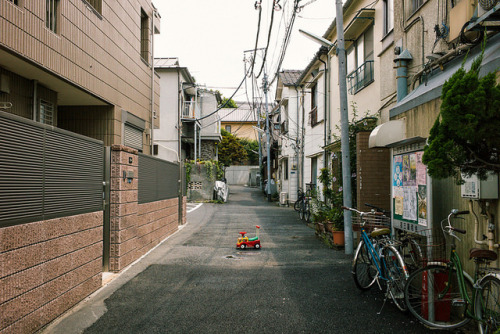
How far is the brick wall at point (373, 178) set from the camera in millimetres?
8414

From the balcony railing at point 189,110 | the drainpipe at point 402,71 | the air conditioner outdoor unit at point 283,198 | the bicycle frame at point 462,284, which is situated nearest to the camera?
the bicycle frame at point 462,284

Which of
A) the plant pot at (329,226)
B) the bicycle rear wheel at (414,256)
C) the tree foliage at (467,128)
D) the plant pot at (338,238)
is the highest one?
the tree foliage at (467,128)

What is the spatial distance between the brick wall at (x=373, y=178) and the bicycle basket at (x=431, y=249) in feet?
11.9

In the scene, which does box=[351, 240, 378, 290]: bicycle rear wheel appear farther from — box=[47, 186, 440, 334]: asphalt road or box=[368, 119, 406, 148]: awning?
box=[368, 119, 406, 148]: awning

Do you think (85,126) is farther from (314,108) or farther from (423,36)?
(314,108)

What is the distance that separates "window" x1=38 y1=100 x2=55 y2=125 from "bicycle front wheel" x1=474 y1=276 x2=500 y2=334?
7.31 m

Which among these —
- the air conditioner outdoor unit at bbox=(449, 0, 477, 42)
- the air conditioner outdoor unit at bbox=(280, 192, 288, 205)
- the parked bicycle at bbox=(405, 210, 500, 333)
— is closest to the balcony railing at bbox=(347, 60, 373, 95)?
the air conditioner outdoor unit at bbox=(449, 0, 477, 42)

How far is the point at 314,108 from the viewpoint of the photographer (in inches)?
680

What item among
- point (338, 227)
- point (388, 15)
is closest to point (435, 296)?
point (338, 227)

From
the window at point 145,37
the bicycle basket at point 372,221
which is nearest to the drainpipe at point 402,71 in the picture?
the bicycle basket at point 372,221

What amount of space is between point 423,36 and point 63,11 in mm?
6088

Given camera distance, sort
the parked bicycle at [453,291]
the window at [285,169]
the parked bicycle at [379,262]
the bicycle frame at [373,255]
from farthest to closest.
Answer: the window at [285,169], the bicycle frame at [373,255], the parked bicycle at [379,262], the parked bicycle at [453,291]

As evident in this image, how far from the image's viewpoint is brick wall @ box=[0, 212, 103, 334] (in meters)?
3.42

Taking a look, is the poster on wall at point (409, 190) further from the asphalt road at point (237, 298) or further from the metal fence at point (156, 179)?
the metal fence at point (156, 179)
